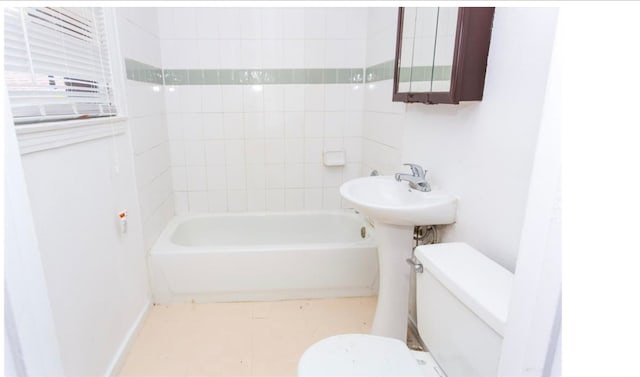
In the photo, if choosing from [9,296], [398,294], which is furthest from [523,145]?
[9,296]

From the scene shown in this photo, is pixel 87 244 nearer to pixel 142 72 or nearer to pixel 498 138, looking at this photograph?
pixel 142 72

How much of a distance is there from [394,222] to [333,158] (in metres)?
1.41

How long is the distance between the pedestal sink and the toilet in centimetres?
23

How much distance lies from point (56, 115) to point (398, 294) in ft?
5.29

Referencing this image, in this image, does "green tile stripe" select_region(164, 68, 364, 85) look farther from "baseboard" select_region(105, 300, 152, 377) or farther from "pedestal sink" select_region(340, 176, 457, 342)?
"baseboard" select_region(105, 300, 152, 377)

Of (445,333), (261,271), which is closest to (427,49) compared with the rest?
(445,333)

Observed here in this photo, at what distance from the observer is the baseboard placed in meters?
1.54

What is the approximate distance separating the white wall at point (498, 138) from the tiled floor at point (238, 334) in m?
0.92

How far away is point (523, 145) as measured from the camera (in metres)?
1.05

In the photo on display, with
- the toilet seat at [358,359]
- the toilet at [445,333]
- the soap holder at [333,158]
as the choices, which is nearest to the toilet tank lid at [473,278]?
the toilet at [445,333]

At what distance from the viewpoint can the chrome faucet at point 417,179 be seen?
154 cm

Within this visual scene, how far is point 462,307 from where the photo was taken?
919mm

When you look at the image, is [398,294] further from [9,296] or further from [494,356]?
[9,296]

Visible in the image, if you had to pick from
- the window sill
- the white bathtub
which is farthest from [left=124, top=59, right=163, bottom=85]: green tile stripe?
the white bathtub
